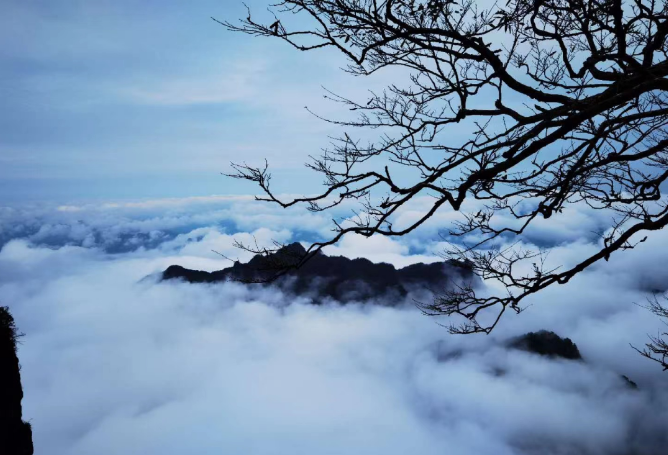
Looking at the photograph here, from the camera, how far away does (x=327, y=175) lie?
495cm

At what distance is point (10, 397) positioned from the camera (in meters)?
21.0

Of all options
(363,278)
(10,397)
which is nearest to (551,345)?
(363,278)

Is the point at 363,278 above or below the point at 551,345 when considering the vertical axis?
above

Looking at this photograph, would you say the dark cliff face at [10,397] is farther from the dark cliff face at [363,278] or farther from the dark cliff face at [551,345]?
the dark cliff face at [551,345]

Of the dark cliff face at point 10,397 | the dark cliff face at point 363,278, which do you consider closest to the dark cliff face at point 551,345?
the dark cliff face at point 363,278

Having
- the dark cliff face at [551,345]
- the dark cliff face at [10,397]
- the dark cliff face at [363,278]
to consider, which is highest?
the dark cliff face at [363,278]

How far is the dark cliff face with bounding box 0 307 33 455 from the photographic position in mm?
20266

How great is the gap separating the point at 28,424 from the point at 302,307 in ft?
563

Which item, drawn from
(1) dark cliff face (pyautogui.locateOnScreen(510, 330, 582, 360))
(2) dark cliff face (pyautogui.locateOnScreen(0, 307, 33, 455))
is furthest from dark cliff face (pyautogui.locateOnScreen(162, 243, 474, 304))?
(2) dark cliff face (pyautogui.locateOnScreen(0, 307, 33, 455))

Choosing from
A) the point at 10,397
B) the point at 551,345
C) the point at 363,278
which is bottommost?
the point at 551,345

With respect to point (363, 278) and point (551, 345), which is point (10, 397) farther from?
point (551, 345)

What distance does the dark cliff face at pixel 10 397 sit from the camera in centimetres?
2027

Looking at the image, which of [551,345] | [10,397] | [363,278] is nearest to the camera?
[10,397]

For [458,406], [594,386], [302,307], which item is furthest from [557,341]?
[302,307]
